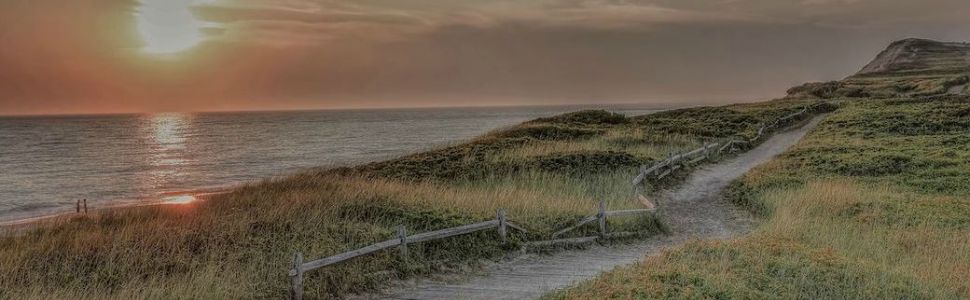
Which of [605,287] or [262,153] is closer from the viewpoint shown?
[605,287]

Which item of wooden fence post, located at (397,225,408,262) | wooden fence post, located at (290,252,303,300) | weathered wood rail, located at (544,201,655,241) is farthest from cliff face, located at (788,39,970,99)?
wooden fence post, located at (290,252,303,300)

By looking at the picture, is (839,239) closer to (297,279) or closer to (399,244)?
(399,244)

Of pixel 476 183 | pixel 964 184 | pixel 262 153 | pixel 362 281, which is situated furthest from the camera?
pixel 262 153

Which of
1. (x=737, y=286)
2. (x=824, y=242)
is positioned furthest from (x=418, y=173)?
(x=737, y=286)

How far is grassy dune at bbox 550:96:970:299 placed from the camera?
1089 cm

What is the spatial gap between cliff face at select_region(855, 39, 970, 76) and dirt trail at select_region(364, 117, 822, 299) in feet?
333

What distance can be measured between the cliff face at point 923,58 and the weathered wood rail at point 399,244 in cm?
11263

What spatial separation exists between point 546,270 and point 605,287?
11.2ft

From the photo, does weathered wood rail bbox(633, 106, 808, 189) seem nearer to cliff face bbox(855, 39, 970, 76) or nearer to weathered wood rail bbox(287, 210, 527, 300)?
weathered wood rail bbox(287, 210, 527, 300)

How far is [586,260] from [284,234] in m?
7.24

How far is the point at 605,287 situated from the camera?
10852 mm

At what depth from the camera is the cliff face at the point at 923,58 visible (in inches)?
4438

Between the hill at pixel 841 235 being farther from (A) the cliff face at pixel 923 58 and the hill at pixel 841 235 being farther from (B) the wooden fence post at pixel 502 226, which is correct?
(A) the cliff face at pixel 923 58

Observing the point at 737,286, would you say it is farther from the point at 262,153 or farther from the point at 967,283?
the point at 262,153
